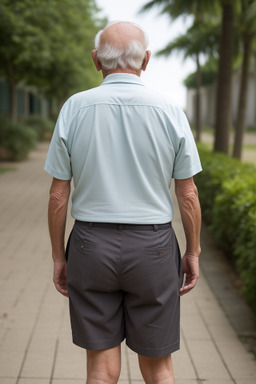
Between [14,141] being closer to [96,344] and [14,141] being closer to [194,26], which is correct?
[194,26]

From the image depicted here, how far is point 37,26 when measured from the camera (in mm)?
14141

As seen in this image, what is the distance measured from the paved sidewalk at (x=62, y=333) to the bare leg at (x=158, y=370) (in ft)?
3.53

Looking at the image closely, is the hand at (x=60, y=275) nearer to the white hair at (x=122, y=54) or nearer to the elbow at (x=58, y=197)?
the elbow at (x=58, y=197)

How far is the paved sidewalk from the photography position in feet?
10.9

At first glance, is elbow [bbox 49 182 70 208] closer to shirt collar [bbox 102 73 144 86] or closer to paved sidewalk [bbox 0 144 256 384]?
shirt collar [bbox 102 73 144 86]

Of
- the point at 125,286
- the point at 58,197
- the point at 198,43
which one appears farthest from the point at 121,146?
the point at 198,43

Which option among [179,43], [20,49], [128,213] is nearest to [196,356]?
[128,213]

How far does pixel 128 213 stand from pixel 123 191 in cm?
9

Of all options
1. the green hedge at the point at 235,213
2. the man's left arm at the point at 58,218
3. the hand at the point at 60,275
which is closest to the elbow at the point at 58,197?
the man's left arm at the point at 58,218

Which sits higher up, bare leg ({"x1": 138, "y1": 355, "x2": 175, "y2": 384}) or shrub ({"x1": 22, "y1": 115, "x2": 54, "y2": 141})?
bare leg ({"x1": 138, "y1": 355, "x2": 175, "y2": 384})

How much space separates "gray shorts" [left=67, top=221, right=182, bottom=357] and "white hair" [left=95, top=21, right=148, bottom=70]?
25.4 inches

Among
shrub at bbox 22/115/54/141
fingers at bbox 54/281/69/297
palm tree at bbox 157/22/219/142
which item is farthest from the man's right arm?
shrub at bbox 22/115/54/141

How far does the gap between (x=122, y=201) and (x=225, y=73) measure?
29.1ft

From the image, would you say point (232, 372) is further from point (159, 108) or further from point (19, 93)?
point (19, 93)
